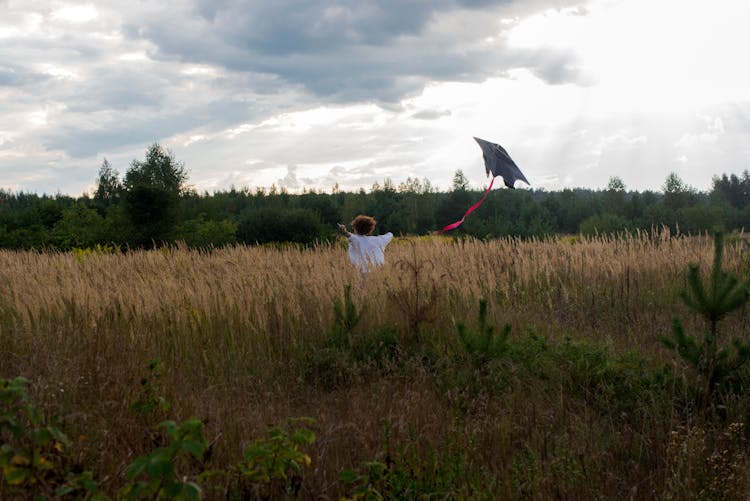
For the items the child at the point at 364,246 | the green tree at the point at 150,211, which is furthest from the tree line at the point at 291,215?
the child at the point at 364,246

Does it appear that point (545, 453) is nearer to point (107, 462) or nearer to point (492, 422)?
point (492, 422)

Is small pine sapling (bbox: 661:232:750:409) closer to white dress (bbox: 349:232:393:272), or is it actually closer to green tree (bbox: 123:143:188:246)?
white dress (bbox: 349:232:393:272)

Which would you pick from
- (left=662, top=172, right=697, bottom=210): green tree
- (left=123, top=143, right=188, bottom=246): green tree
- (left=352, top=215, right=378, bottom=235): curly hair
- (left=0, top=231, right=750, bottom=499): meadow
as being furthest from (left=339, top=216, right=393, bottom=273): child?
(left=662, top=172, right=697, bottom=210): green tree

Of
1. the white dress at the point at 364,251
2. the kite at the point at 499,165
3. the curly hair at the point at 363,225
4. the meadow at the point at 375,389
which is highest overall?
the kite at the point at 499,165

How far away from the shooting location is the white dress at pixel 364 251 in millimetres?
8531

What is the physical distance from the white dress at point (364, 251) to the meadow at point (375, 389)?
26cm

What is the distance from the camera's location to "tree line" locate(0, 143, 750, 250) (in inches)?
889

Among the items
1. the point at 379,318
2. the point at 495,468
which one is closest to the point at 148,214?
the point at 379,318

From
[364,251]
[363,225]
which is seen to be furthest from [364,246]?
[363,225]

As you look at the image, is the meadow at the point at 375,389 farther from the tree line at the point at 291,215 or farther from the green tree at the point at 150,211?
the green tree at the point at 150,211

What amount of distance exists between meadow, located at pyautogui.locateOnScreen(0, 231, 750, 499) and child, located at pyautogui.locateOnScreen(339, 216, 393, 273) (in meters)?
0.29

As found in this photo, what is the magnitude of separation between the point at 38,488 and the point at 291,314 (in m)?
3.95

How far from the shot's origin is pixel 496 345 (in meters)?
5.19

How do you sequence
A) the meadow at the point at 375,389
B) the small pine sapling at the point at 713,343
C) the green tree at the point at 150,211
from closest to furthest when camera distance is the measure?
the meadow at the point at 375,389, the small pine sapling at the point at 713,343, the green tree at the point at 150,211
